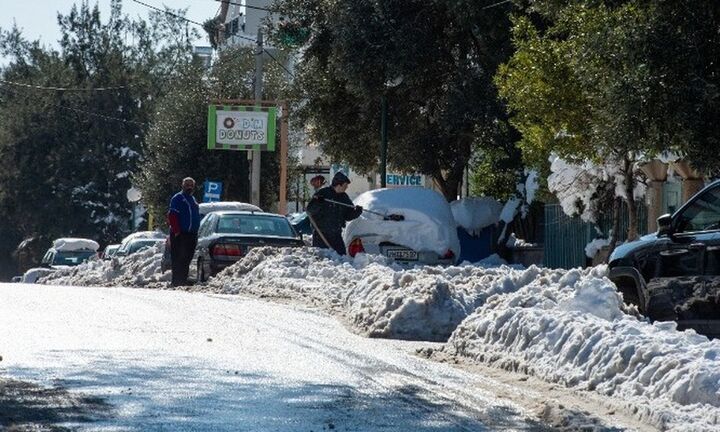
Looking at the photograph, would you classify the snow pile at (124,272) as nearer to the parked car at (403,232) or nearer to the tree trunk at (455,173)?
the parked car at (403,232)

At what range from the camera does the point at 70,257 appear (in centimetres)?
5181

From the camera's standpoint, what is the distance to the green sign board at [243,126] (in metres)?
49.3

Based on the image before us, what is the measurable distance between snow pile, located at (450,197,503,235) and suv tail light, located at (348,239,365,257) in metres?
7.75

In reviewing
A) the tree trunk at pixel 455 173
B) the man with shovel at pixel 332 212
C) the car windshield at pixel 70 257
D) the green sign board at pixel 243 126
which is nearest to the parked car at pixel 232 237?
the man with shovel at pixel 332 212

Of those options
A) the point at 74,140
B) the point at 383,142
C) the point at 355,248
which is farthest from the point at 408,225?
the point at 74,140

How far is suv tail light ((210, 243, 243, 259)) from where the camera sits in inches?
1024

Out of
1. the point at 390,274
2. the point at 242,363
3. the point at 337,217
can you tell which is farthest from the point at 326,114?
the point at 242,363

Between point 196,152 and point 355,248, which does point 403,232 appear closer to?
point 355,248

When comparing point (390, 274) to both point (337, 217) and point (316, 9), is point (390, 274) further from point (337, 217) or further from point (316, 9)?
point (316, 9)

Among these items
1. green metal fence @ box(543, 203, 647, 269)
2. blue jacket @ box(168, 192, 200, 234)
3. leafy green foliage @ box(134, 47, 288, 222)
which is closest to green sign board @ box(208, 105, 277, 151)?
leafy green foliage @ box(134, 47, 288, 222)

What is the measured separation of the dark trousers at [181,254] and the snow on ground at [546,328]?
407 centimetres

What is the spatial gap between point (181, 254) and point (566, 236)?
10180mm

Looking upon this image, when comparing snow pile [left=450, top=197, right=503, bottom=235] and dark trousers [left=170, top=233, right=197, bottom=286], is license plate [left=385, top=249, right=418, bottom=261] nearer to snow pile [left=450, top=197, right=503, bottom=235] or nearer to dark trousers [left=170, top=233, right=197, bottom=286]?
dark trousers [left=170, top=233, right=197, bottom=286]

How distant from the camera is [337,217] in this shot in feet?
81.1
